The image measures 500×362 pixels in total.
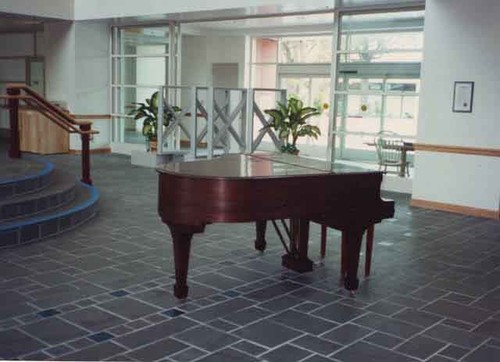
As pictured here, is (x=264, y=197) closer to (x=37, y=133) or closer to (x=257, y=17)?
(x=257, y=17)

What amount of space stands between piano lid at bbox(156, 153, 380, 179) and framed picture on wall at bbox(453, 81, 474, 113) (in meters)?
3.52

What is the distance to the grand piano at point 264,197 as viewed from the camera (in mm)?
3914

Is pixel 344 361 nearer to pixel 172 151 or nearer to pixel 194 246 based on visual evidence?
pixel 194 246

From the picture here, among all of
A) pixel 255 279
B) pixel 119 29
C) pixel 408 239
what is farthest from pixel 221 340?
pixel 119 29

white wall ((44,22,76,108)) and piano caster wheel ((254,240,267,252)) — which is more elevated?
white wall ((44,22,76,108))

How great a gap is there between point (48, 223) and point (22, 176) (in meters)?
0.92

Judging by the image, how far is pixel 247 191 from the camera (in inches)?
154

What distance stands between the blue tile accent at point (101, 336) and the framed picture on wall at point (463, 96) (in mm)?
5781

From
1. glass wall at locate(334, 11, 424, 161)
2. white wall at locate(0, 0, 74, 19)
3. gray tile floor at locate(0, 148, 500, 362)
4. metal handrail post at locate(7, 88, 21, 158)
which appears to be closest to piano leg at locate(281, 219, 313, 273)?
gray tile floor at locate(0, 148, 500, 362)

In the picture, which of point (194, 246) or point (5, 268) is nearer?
point (5, 268)

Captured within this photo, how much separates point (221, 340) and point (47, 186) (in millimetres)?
4051

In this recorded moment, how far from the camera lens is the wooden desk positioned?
39.7ft

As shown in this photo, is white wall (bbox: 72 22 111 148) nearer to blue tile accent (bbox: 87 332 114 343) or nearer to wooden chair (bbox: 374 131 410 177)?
wooden chair (bbox: 374 131 410 177)

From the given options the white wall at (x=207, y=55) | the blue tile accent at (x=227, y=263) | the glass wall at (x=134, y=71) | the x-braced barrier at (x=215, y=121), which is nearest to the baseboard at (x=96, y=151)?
the glass wall at (x=134, y=71)
